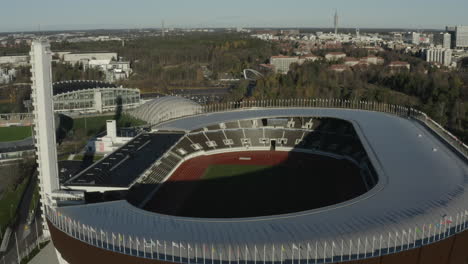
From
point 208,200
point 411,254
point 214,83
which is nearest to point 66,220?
point 208,200

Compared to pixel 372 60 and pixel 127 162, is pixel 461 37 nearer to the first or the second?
pixel 372 60

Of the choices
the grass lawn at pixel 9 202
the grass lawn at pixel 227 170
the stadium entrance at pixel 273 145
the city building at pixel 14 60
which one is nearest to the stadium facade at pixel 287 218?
the grass lawn at pixel 227 170

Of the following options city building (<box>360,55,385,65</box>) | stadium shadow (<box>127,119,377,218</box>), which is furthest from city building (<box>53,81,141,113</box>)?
city building (<box>360,55,385,65</box>)

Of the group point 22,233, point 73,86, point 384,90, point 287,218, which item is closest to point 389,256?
point 287,218

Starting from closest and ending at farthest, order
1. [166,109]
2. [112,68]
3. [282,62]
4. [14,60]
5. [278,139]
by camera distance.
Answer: [278,139] < [166,109] < [112,68] < [14,60] < [282,62]

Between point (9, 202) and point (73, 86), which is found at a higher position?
point (73, 86)
